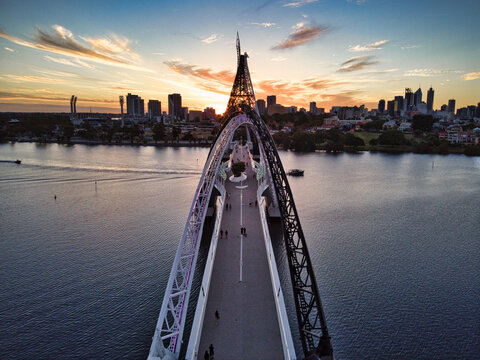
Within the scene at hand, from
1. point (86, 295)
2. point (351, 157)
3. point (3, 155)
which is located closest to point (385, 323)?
point (86, 295)

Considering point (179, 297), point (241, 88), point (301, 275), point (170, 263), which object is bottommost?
point (301, 275)

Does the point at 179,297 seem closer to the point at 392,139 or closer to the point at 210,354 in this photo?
the point at 210,354

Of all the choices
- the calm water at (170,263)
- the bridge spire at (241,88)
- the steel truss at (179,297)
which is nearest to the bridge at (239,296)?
the steel truss at (179,297)

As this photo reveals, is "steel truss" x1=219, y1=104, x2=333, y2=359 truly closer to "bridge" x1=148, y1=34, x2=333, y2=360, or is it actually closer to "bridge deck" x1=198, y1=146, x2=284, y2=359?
"bridge" x1=148, y1=34, x2=333, y2=360

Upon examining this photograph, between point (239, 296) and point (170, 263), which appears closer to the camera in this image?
point (239, 296)

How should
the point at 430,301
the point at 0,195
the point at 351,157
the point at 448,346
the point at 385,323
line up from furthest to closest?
the point at 351,157 → the point at 0,195 → the point at 430,301 → the point at 385,323 → the point at 448,346

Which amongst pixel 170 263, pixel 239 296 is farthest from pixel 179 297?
pixel 170 263

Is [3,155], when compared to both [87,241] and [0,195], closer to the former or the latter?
[0,195]
